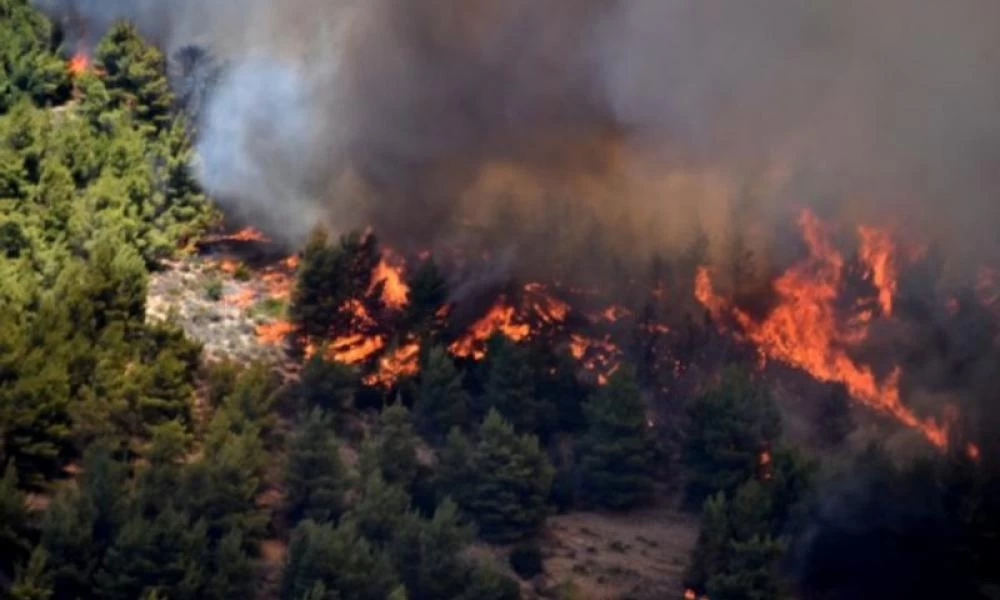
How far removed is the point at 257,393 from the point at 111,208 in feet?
35.6

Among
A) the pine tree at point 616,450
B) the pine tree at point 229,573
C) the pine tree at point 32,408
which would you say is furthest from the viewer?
the pine tree at point 616,450

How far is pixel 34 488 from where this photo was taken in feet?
148

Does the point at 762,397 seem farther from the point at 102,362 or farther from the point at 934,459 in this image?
the point at 102,362

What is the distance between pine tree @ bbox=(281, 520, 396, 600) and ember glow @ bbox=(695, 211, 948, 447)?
17.7 m

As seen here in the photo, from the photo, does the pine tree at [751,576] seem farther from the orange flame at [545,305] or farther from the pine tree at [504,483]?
the orange flame at [545,305]

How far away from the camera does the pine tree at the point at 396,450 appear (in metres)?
47.6

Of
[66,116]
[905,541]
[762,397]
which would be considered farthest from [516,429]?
[66,116]

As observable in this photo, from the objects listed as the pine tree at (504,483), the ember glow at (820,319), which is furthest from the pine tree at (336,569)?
the ember glow at (820,319)

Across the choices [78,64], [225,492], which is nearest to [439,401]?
[225,492]

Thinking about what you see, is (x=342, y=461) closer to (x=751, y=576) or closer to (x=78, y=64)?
(x=751, y=576)

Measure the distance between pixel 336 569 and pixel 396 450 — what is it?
679 cm

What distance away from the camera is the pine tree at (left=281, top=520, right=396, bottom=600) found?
41594 mm

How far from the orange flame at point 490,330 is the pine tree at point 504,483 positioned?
21.9 feet

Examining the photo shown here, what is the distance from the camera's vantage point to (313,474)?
4616 cm
